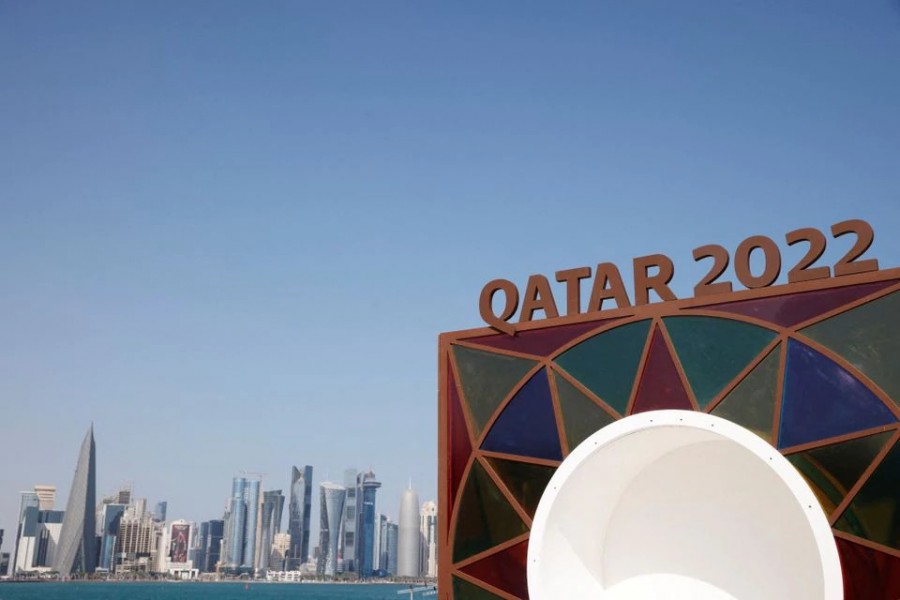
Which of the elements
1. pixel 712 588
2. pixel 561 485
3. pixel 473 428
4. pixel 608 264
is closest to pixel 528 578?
pixel 561 485

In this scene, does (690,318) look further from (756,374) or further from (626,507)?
(626,507)

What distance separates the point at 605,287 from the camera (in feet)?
51.4

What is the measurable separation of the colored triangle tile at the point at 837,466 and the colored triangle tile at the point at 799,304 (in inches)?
77.6

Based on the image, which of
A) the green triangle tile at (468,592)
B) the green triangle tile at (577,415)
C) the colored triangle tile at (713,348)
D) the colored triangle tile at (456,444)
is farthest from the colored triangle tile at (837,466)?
the colored triangle tile at (456,444)

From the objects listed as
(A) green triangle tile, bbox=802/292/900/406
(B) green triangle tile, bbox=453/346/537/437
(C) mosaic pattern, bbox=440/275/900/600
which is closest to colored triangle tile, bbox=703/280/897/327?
(C) mosaic pattern, bbox=440/275/900/600

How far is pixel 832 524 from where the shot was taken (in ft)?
40.8

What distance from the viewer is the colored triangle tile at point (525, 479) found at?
1530cm

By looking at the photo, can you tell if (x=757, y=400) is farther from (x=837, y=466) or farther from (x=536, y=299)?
(x=536, y=299)

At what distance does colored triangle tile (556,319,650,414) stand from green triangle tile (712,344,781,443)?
5.59 ft

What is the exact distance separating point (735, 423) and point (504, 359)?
14.9 feet

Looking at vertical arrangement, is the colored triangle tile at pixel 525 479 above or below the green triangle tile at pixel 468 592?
above

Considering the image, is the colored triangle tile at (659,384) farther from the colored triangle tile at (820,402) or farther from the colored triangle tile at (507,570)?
the colored triangle tile at (507,570)

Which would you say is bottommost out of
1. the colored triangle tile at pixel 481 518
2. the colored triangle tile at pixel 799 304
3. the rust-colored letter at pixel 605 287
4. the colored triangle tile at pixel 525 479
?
the colored triangle tile at pixel 481 518

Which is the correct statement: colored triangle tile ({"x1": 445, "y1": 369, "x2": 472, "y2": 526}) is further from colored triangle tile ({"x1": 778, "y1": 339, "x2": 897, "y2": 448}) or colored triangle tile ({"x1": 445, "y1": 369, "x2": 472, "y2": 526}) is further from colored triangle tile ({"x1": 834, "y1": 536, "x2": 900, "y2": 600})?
colored triangle tile ({"x1": 834, "y1": 536, "x2": 900, "y2": 600})
